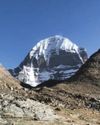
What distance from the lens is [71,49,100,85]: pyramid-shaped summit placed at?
85.4 meters

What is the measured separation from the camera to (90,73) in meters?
89.4

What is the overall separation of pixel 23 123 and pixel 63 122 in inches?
169

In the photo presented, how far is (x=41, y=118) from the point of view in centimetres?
3972

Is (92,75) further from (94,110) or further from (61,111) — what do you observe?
(61,111)

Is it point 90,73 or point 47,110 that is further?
point 90,73

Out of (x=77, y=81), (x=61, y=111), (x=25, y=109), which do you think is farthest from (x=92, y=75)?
(x=25, y=109)

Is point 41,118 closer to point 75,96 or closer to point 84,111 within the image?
point 84,111

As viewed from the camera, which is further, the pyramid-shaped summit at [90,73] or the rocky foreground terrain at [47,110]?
the pyramid-shaped summit at [90,73]

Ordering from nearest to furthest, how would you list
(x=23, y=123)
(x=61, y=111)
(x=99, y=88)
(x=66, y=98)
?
(x=23, y=123) → (x=61, y=111) → (x=66, y=98) → (x=99, y=88)

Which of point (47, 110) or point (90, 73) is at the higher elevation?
point (90, 73)

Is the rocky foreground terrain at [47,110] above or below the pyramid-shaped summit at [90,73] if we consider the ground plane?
below

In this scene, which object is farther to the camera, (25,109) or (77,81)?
(77,81)

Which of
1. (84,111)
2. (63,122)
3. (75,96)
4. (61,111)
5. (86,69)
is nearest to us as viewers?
(63,122)

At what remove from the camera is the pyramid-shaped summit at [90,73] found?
8539cm
